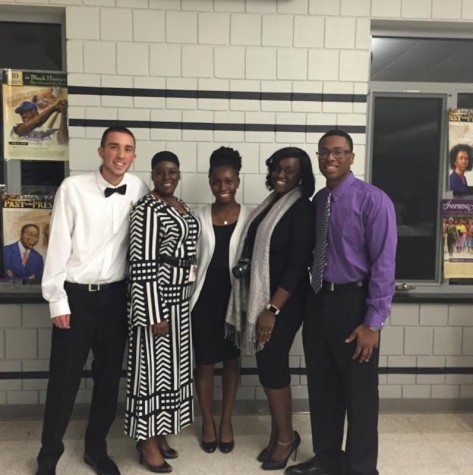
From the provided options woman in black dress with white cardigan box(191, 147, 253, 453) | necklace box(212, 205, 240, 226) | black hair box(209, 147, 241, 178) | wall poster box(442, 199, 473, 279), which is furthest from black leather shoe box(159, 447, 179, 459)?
wall poster box(442, 199, 473, 279)

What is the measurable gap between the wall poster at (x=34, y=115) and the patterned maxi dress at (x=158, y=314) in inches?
42.1

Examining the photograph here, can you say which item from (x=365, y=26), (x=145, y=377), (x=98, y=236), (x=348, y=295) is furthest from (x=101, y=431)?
(x=365, y=26)

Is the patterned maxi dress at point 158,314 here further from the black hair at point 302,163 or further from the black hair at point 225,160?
the black hair at point 302,163

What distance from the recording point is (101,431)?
2.43m

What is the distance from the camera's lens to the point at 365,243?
2.13 m

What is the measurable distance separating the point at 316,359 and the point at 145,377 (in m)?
0.80

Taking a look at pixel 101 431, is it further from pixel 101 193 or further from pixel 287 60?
pixel 287 60

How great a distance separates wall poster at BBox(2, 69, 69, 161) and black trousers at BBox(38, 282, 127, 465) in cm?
114

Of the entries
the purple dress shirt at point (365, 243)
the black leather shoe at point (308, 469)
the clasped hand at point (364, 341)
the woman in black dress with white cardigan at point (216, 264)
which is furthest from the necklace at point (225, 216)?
the black leather shoe at point (308, 469)

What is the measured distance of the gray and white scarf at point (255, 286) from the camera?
2275 mm

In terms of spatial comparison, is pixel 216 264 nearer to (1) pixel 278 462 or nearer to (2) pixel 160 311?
(2) pixel 160 311

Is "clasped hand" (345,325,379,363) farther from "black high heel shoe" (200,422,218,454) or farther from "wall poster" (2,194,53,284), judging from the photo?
"wall poster" (2,194,53,284)

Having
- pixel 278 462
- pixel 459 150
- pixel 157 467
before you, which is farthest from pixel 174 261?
pixel 459 150

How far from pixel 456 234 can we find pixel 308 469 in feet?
5.73
